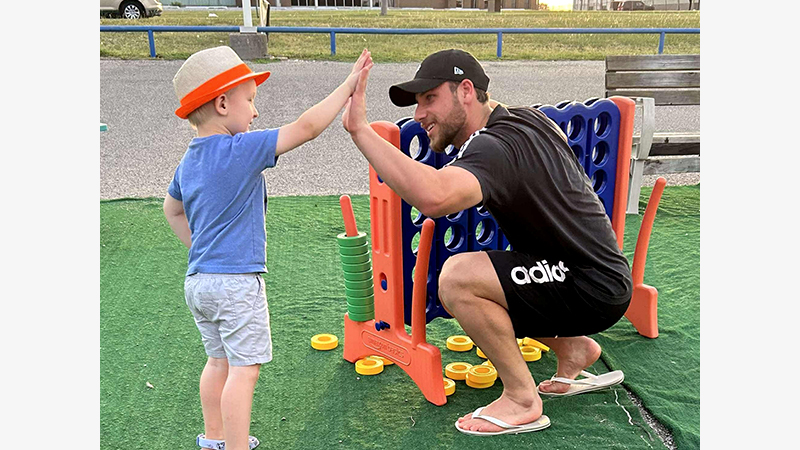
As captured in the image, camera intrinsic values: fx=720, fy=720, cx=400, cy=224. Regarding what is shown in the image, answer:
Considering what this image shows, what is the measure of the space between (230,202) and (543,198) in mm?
1134

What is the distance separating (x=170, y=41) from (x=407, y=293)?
15.1 meters

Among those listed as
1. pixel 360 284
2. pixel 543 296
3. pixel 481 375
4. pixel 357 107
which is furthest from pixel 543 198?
pixel 360 284

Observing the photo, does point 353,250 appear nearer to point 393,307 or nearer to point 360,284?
point 360,284

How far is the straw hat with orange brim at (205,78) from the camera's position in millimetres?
2260

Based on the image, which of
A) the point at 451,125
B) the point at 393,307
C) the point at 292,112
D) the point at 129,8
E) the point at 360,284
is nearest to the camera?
the point at 451,125

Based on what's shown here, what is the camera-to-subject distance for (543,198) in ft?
8.75

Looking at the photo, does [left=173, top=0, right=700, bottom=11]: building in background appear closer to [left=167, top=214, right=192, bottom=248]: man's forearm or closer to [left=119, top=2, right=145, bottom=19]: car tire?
[left=119, top=2, right=145, bottom=19]: car tire

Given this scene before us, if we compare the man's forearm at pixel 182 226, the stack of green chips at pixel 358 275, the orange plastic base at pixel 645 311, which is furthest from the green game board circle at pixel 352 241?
the orange plastic base at pixel 645 311

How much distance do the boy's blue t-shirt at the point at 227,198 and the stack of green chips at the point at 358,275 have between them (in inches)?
32.6

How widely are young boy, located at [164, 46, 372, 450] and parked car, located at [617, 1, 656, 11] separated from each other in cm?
3365

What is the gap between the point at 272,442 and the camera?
2.70 meters

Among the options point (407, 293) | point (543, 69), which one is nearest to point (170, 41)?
point (543, 69)

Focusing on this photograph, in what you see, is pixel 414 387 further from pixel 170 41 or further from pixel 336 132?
pixel 170 41

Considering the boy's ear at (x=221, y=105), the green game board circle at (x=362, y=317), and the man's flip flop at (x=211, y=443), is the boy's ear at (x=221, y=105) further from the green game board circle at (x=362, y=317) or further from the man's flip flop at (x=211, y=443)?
the green game board circle at (x=362, y=317)
